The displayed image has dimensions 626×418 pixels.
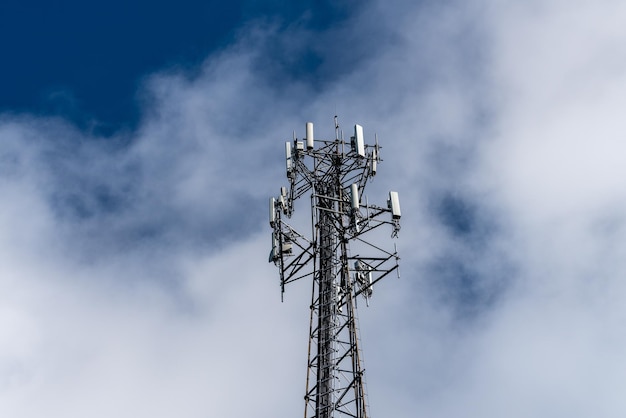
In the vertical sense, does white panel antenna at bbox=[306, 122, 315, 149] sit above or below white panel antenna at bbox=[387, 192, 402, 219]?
above

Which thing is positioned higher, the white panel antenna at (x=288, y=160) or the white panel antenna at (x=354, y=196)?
the white panel antenna at (x=288, y=160)

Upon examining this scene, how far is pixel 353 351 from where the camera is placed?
122 feet

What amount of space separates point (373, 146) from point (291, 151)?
4.01 meters

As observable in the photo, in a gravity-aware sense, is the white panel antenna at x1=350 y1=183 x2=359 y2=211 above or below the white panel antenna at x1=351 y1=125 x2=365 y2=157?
below

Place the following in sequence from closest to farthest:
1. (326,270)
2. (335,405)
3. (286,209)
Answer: (335,405), (326,270), (286,209)

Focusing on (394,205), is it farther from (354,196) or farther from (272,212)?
(272,212)

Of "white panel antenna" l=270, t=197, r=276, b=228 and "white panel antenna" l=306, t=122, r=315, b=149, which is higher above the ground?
"white panel antenna" l=306, t=122, r=315, b=149

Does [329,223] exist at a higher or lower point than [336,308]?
higher

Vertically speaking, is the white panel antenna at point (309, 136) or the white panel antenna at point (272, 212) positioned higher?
the white panel antenna at point (309, 136)

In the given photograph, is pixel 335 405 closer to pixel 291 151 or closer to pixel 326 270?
pixel 326 270

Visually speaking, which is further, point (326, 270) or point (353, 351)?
point (326, 270)

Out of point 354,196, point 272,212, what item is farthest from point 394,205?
point 272,212

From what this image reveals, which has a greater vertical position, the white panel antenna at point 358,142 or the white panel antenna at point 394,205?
the white panel antenna at point 358,142

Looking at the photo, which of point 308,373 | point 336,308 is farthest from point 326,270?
point 308,373
